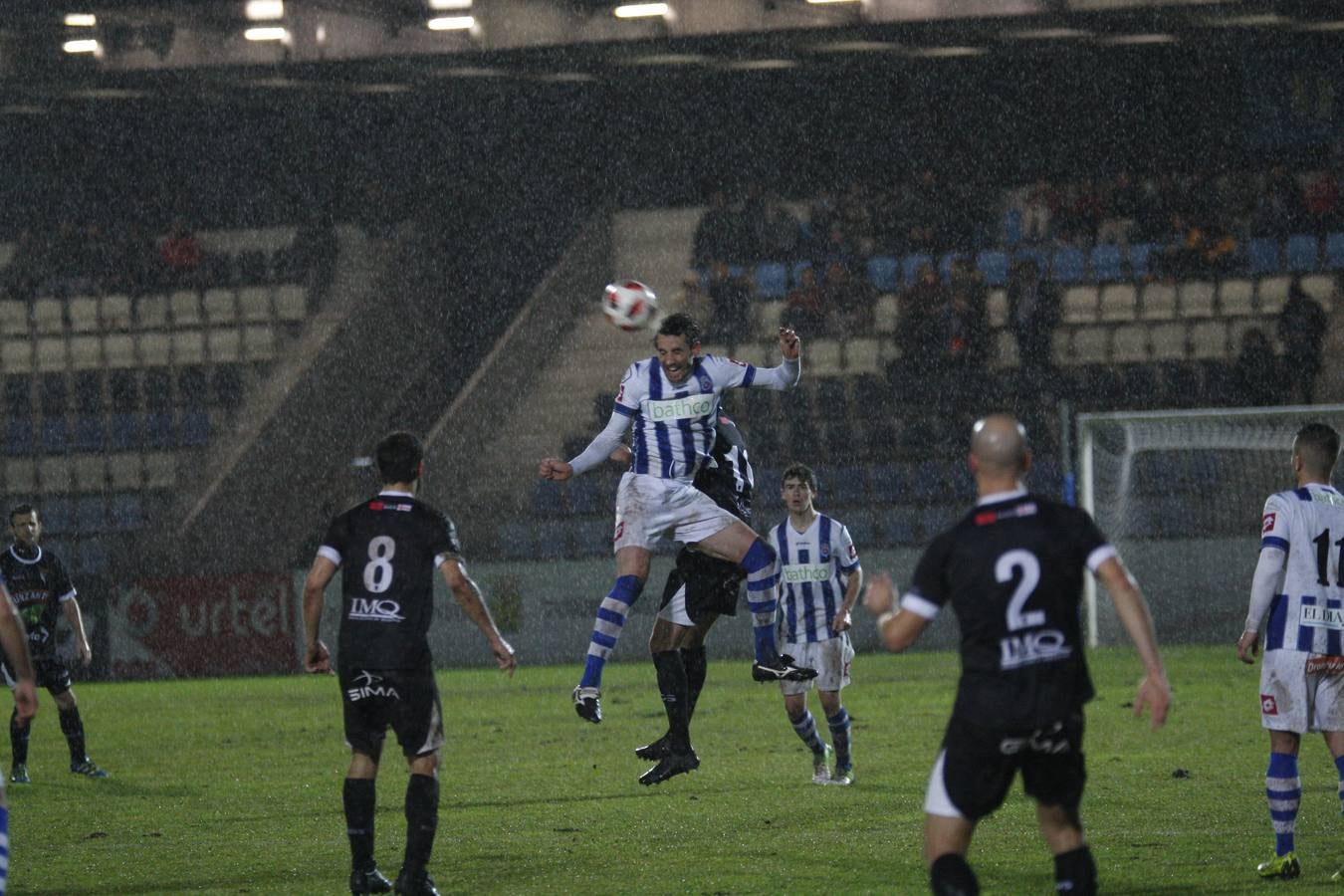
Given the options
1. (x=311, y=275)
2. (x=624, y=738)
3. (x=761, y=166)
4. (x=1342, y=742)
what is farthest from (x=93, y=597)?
(x=1342, y=742)

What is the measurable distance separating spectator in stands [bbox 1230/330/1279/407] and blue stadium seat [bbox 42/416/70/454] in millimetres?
19106

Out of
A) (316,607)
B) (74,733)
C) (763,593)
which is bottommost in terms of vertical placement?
(74,733)

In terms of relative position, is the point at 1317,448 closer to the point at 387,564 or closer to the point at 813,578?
the point at 387,564

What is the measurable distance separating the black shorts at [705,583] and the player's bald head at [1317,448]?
331 centimetres

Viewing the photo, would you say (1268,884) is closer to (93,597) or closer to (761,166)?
(93,597)

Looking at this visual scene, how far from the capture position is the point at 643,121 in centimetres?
3234

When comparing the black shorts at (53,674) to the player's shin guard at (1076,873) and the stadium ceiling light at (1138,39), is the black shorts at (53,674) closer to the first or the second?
the player's shin guard at (1076,873)

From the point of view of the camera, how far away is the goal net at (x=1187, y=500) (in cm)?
2288

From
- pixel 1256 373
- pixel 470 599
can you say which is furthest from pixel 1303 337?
pixel 470 599

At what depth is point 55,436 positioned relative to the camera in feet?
96.2

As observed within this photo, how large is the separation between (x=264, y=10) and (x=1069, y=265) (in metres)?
14.0

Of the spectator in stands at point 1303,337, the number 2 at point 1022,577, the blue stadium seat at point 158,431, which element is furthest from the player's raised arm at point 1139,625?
the blue stadium seat at point 158,431

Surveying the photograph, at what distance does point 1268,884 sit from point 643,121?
1048 inches

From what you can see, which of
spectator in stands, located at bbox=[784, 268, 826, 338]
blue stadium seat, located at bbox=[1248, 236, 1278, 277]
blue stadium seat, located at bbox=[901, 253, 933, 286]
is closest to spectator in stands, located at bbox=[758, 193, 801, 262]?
spectator in stands, located at bbox=[784, 268, 826, 338]
